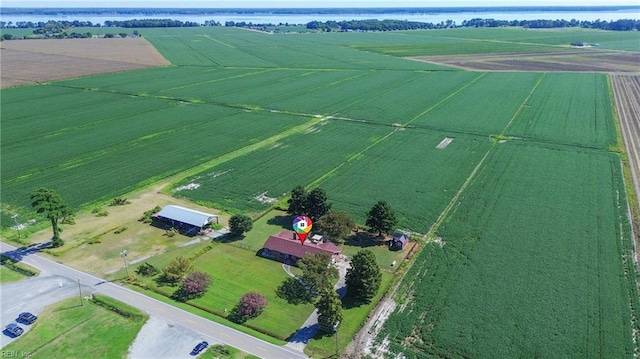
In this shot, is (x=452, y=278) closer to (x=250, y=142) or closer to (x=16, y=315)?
(x=16, y=315)

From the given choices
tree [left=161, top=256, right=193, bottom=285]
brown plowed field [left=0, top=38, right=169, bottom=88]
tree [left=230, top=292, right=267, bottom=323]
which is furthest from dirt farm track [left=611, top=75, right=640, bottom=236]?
brown plowed field [left=0, top=38, right=169, bottom=88]

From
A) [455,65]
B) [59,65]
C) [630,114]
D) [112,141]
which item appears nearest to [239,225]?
[112,141]

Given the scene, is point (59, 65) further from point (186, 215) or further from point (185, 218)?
point (185, 218)

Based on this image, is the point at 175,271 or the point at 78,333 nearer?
the point at 78,333

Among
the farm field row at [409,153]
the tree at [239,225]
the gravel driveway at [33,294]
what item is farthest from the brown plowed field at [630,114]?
the gravel driveway at [33,294]

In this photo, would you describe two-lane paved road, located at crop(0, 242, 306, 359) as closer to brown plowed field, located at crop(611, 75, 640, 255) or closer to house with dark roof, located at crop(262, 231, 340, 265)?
house with dark roof, located at crop(262, 231, 340, 265)

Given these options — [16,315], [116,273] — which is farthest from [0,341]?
[116,273]
